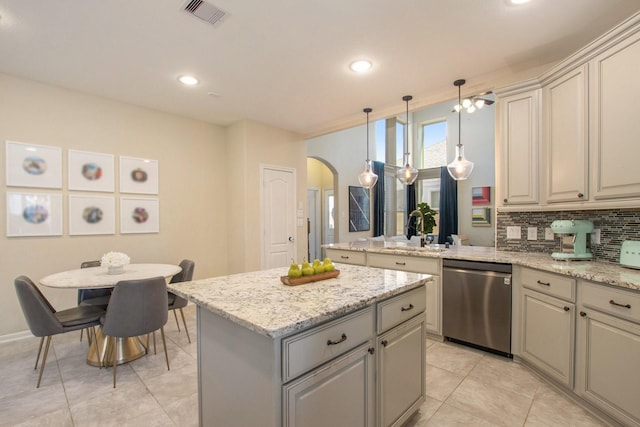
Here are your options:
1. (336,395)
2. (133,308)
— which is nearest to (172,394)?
(133,308)

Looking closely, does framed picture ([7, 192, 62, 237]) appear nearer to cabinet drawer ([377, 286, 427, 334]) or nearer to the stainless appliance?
cabinet drawer ([377, 286, 427, 334])

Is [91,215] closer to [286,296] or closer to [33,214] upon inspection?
[33,214]

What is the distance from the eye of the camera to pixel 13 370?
2490mm

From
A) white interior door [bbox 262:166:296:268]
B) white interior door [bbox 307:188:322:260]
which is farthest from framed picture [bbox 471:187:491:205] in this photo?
white interior door [bbox 262:166:296:268]

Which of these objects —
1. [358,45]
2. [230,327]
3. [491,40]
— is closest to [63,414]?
[230,327]

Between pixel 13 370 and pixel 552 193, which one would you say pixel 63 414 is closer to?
pixel 13 370

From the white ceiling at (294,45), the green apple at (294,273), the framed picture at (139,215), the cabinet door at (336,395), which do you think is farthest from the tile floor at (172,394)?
the white ceiling at (294,45)

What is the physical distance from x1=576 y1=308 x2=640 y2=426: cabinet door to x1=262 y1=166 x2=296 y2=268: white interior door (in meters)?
3.70

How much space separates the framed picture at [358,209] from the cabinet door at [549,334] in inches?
195

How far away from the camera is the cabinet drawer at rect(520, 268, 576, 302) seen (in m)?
2.04

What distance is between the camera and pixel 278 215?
15.8 ft

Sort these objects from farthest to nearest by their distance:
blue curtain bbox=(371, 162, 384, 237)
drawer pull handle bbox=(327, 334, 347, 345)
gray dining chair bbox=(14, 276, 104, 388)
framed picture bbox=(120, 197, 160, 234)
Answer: blue curtain bbox=(371, 162, 384, 237), framed picture bbox=(120, 197, 160, 234), gray dining chair bbox=(14, 276, 104, 388), drawer pull handle bbox=(327, 334, 347, 345)

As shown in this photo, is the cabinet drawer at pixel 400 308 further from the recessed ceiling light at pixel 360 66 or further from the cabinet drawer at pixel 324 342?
the recessed ceiling light at pixel 360 66

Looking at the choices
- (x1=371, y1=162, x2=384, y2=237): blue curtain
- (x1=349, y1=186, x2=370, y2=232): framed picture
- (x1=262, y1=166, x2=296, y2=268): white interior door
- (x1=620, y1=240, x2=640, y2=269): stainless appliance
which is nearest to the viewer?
(x1=620, y1=240, x2=640, y2=269): stainless appliance
